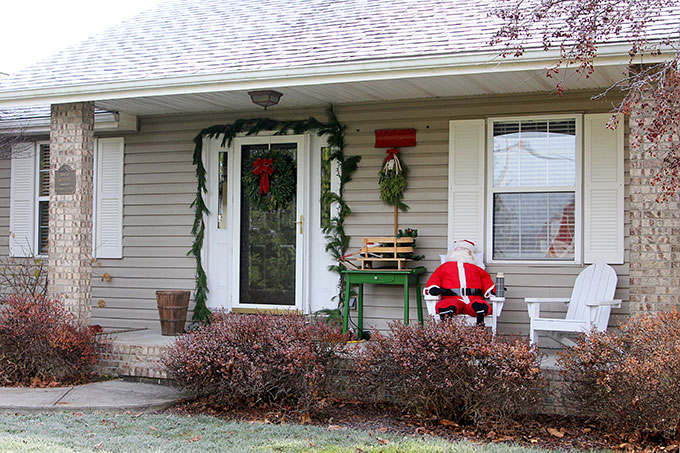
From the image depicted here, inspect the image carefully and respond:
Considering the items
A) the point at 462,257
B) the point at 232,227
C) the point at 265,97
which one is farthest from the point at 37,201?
the point at 462,257

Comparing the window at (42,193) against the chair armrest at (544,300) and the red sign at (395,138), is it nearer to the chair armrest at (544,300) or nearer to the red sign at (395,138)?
the red sign at (395,138)

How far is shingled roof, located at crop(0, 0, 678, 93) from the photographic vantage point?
6.49m

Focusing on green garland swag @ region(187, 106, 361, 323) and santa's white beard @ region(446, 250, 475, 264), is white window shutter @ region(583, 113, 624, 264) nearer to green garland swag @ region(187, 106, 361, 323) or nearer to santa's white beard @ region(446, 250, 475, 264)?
santa's white beard @ region(446, 250, 475, 264)

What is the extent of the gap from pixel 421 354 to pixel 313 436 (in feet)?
3.22

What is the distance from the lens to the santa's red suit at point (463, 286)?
6.66 m

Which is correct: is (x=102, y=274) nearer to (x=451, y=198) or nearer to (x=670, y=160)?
(x=451, y=198)

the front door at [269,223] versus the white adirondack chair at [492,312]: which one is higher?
the front door at [269,223]

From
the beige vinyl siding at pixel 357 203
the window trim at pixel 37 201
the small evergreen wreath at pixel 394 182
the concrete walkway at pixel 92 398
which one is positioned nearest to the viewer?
the concrete walkway at pixel 92 398

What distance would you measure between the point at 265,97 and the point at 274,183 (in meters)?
1.30

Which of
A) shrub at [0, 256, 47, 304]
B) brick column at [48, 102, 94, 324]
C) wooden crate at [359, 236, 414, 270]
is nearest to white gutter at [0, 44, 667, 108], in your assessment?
brick column at [48, 102, 94, 324]

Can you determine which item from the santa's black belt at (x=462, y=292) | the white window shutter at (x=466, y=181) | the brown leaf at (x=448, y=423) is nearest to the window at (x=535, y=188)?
the white window shutter at (x=466, y=181)

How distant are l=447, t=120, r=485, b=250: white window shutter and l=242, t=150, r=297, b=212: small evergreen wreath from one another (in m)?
1.78

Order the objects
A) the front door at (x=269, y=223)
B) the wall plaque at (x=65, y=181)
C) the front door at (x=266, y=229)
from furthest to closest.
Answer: the front door at (x=269, y=223) < the front door at (x=266, y=229) < the wall plaque at (x=65, y=181)

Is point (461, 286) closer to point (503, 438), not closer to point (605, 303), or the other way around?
point (605, 303)
